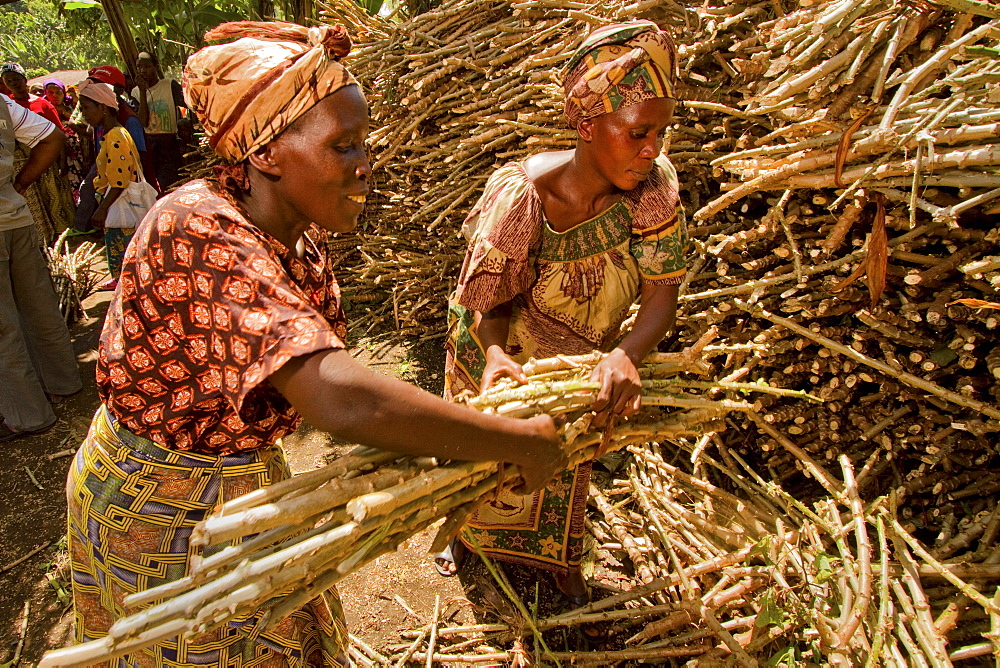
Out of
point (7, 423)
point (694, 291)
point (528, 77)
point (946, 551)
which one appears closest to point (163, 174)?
point (7, 423)

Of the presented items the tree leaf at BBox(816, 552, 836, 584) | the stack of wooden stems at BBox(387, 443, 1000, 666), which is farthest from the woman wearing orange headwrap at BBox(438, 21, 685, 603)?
the tree leaf at BBox(816, 552, 836, 584)

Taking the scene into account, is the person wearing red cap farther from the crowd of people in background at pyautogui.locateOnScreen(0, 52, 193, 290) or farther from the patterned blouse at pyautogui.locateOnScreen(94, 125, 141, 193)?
the patterned blouse at pyautogui.locateOnScreen(94, 125, 141, 193)

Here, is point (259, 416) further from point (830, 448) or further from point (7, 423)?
point (7, 423)

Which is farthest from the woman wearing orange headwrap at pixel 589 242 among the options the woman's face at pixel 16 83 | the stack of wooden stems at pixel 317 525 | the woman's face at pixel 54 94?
the woman's face at pixel 54 94

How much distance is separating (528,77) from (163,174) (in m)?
5.68

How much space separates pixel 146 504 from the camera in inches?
56.2

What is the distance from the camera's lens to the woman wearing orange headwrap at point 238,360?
1166mm

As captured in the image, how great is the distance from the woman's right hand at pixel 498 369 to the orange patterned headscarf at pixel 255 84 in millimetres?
994

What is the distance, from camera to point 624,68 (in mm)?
1906

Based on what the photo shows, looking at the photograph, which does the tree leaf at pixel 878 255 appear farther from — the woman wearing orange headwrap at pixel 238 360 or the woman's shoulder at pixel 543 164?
the woman wearing orange headwrap at pixel 238 360

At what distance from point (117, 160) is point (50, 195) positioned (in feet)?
9.70

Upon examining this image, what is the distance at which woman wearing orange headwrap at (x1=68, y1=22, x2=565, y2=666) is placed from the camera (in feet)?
3.83

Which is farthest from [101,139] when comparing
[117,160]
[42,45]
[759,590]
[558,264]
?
[42,45]

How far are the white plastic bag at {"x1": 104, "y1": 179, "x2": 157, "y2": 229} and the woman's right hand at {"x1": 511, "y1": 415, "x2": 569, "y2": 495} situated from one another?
5.12 meters
